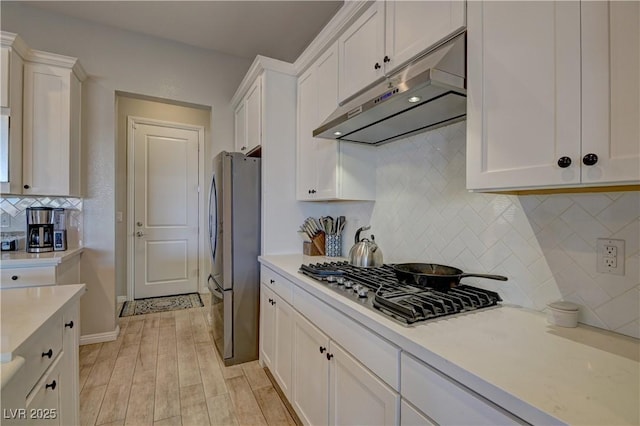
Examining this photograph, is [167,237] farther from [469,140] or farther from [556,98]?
[556,98]

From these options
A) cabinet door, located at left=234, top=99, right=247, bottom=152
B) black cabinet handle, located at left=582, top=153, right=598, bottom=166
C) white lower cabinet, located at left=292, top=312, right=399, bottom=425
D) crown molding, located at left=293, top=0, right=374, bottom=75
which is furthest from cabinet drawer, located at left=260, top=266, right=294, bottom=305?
crown molding, located at left=293, top=0, right=374, bottom=75

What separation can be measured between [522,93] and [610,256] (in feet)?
2.02

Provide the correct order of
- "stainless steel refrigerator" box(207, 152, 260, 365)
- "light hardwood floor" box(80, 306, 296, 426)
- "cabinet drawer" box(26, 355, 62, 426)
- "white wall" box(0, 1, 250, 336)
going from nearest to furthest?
"cabinet drawer" box(26, 355, 62, 426) → "light hardwood floor" box(80, 306, 296, 426) → "stainless steel refrigerator" box(207, 152, 260, 365) → "white wall" box(0, 1, 250, 336)

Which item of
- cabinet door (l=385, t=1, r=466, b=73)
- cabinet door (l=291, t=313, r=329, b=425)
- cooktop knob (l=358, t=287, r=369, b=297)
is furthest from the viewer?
cabinet door (l=291, t=313, r=329, b=425)

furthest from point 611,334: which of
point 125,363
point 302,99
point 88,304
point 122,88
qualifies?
point 122,88

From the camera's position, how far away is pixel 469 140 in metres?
1.09

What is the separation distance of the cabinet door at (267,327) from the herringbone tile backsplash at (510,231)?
3.06 ft

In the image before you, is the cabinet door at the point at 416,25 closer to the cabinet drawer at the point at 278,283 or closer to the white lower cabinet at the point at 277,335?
the cabinet drawer at the point at 278,283

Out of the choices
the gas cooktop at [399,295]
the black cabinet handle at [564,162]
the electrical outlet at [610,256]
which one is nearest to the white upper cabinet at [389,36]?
the black cabinet handle at [564,162]

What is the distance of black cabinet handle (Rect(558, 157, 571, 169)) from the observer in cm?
82

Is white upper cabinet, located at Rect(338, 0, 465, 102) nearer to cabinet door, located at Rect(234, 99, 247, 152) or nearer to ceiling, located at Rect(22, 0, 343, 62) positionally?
ceiling, located at Rect(22, 0, 343, 62)

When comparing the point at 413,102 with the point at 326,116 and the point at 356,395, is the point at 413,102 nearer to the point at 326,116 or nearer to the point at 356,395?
the point at 326,116

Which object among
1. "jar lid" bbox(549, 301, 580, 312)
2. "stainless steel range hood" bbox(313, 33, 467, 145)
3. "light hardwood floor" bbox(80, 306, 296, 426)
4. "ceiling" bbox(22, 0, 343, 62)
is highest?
"ceiling" bbox(22, 0, 343, 62)

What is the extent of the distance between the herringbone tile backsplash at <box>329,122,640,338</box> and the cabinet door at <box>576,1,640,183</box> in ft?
1.07
